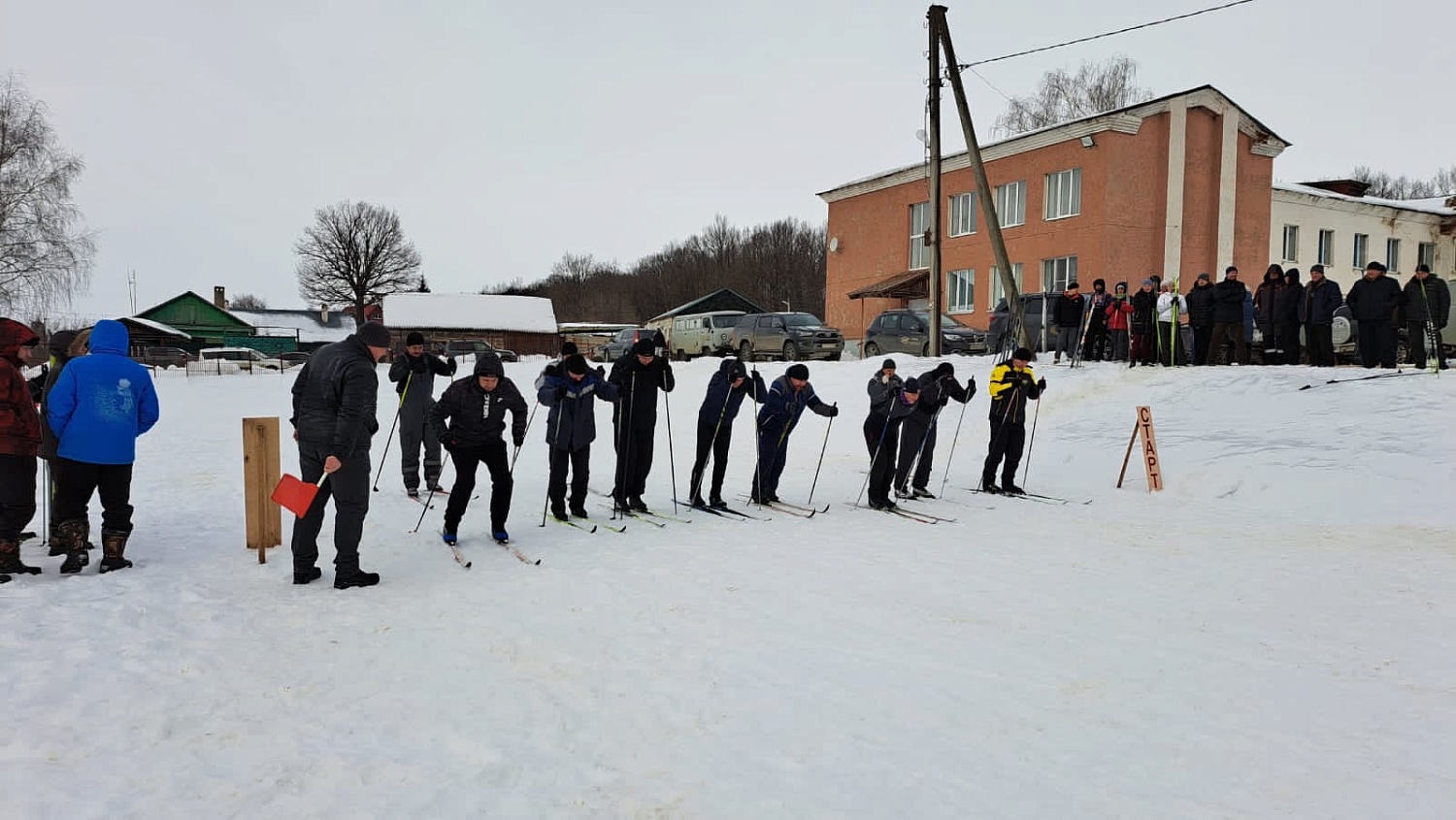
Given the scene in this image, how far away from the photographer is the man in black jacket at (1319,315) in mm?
12469

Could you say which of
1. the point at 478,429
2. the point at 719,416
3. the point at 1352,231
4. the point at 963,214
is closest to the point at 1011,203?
the point at 963,214

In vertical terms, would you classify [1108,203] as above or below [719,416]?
above

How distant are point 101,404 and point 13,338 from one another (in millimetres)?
687

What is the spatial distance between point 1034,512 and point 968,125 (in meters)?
9.77

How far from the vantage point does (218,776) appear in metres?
3.21

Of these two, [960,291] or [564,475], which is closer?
[564,475]

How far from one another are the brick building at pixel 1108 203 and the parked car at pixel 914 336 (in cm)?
694

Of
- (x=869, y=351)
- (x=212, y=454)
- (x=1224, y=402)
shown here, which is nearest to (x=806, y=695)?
(x=1224, y=402)

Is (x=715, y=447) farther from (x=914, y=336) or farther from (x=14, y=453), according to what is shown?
(x=914, y=336)

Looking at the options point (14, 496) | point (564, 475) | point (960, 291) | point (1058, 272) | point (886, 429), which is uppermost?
point (1058, 272)

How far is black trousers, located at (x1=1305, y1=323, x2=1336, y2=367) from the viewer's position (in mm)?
13094

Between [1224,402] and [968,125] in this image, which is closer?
[1224,402]

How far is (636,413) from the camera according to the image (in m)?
9.03

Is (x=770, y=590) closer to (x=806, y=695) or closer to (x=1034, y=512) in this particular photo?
(x=806, y=695)
